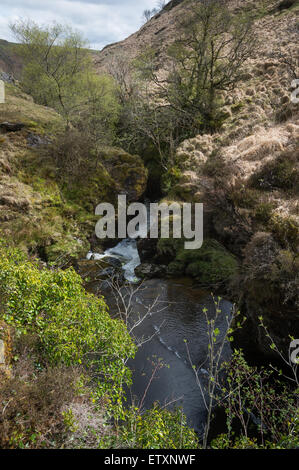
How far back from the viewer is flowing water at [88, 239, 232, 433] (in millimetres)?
8453

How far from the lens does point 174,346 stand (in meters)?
10.4

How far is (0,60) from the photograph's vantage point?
180ft

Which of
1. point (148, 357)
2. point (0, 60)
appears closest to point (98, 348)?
point (148, 357)

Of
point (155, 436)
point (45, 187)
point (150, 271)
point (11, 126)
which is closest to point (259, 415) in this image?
point (155, 436)

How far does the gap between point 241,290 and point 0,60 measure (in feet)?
215

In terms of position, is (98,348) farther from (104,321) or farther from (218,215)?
(218,215)

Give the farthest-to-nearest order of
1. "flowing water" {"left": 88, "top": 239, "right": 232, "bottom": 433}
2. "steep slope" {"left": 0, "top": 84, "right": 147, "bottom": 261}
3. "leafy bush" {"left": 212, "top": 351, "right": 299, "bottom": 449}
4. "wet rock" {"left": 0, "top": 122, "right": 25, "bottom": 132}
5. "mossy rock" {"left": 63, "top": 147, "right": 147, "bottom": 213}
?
"mossy rock" {"left": 63, "top": 147, "right": 147, "bottom": 213}, "wet rock" {"left": 0, "top": 122, "right": 25, "bottom": 132}, "steep slope" {"left": 0, "top": 84, "right": 147, "bottom": 261}, "flowing water" {"left": 88, "top": 239, "right": 232, "bottom": 433}, "leafy bush" {"left": 212, "top": 351, "right": 299, "bottom": 449}

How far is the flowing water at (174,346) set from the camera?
8.45 m

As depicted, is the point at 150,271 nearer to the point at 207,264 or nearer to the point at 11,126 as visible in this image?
the point at 207,264

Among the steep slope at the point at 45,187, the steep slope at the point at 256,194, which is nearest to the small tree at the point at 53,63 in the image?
the steep slope at the point at 45,187

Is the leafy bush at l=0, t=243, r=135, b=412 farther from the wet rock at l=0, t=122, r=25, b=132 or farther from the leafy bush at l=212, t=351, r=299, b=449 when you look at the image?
the wet rock at l=0, t=122, r=25, b=132

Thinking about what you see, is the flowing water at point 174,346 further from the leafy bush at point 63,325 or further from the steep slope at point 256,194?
the steep slope at point 256,194

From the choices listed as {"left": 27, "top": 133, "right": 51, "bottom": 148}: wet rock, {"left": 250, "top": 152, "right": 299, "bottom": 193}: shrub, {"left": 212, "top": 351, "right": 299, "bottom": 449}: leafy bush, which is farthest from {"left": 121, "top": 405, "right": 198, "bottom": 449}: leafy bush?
{"left": 27, "top": 133, "right": 51, "bottom": 148}: wet rock

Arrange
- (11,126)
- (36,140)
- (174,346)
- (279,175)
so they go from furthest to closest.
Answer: (36,140) → (11,126) → (279,175) → (174,346)
